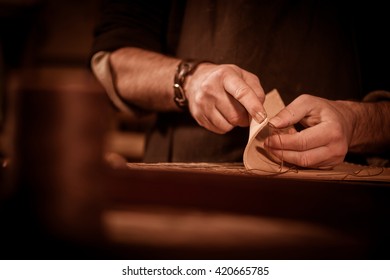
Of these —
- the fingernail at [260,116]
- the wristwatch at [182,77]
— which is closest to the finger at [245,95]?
the fingernail at [260,116]

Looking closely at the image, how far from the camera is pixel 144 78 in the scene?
28.5 inches

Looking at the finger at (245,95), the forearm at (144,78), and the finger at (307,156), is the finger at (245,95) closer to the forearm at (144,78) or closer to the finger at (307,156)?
the finger at (307,156)

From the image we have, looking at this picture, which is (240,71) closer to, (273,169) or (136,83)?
(273,169)

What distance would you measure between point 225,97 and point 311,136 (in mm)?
112

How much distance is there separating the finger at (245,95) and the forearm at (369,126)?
0.16 meters

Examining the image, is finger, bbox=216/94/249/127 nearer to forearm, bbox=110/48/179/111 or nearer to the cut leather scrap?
the cut leather scrap

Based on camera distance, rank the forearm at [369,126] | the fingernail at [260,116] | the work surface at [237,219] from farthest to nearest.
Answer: the forearm at [369,126], the fingernail at [260,116], the work surface at [237,219]

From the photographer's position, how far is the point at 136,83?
2.42 ft

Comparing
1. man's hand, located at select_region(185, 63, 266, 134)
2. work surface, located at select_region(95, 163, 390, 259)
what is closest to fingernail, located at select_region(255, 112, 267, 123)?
man's hand, located at select_region(185, 63, 266, 134)

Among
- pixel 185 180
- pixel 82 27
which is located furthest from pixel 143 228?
pixel 82 27

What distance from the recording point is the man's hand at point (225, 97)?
19.4 inches

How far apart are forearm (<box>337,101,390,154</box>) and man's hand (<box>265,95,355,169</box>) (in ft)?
0.17
